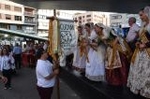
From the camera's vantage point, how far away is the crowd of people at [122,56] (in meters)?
8.16

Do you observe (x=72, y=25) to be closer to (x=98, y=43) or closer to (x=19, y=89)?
(x=98, y=43)

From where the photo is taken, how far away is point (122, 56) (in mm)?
10359

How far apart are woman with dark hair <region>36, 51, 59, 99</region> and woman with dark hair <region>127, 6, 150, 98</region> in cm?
206

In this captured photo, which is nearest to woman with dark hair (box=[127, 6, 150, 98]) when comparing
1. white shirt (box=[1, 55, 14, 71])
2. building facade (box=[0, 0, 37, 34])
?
white shirt (box=[1, 55, 14, 71])

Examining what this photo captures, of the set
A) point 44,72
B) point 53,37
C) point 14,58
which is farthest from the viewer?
point 14,58

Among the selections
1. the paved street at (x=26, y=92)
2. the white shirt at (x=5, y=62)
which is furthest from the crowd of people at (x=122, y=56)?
the white shirt at (x=5, y=62)

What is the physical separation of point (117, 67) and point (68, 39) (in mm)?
2756

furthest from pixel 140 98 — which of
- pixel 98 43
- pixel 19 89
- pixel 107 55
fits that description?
pixel 19 89

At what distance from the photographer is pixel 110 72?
1055 cm

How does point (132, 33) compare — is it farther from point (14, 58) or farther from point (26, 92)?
point (14, 58)

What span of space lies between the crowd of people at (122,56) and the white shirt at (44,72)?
1.90m

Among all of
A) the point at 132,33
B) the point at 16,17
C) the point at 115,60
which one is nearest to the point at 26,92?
the point at 115,60

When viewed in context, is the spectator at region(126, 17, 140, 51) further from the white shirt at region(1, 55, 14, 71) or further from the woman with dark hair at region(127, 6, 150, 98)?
the white shirt at region(1, 55, 14, 71)

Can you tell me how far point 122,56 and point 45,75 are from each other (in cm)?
236
